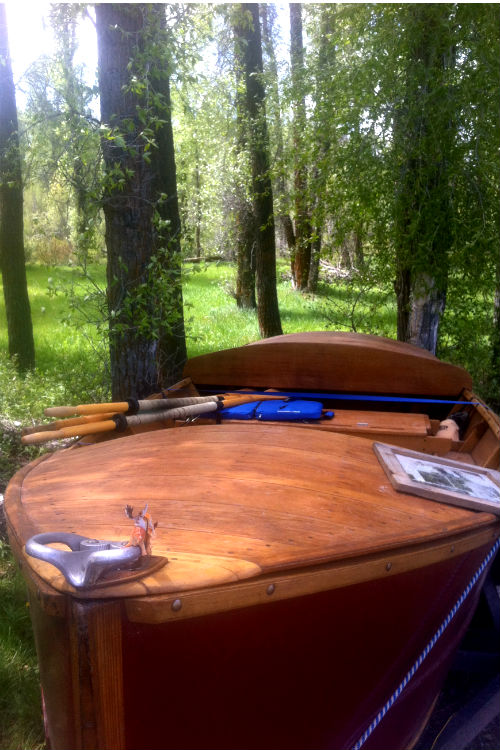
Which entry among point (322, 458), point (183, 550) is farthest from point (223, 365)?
point (183, 550)

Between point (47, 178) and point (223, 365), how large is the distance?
7.44ft

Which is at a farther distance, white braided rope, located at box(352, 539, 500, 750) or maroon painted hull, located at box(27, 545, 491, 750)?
white braided rope, located at box(352, 539, 500, 750)

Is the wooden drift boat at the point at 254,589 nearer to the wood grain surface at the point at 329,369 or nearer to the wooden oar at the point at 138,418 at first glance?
the wooden oar at the point at 138,418

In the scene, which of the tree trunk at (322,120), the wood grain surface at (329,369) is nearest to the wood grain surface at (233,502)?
the wood grain surface at (329,369)

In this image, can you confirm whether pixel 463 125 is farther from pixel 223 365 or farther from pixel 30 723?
pixel 30 723

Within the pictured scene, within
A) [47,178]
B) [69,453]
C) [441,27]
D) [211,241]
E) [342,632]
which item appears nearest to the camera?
[342,632]

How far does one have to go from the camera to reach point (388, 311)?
12.1m

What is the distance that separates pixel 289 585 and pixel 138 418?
193 cm

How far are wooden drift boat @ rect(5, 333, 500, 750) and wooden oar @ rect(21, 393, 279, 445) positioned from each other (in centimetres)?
13

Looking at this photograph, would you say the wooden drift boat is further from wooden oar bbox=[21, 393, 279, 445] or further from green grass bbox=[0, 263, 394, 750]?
green grass bbox=[0, 263, 394, 750]

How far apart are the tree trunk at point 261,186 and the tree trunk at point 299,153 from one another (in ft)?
1.59

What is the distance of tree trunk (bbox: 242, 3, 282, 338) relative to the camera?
1037 cm

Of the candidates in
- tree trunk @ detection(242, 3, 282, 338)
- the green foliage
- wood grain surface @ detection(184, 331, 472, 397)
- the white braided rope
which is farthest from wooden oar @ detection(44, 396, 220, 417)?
tree trunk @ detection(242, 3, 282, 338)

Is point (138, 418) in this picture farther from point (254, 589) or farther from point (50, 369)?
point (50, 369)
